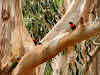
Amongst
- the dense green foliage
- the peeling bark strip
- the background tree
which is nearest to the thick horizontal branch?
the background tree

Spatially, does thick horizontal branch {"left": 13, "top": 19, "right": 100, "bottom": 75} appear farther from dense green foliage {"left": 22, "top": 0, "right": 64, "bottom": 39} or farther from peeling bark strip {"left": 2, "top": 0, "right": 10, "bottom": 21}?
dense green foliage {"left": 22, "top": 0, "right": 64, "bottom": 39}

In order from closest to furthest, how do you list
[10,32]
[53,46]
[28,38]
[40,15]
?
[53,46], [10,32], [28,38], [40,15]

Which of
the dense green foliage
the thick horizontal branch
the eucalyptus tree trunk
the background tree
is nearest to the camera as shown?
the thick horizontal branch

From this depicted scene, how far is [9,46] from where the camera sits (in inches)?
137

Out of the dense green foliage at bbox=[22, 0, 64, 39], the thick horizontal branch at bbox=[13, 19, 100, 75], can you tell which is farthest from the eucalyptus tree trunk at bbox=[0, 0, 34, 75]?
the dense green foliage at bbox=[22, 0, 64, 39]

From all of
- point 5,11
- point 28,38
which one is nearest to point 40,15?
point 28,38

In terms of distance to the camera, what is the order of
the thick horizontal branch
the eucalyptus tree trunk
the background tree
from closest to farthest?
the thick horizontal branch → the background tree → the eucalyptus tree trunk

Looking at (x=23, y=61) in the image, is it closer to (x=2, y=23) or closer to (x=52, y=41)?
(x=52, y=41)

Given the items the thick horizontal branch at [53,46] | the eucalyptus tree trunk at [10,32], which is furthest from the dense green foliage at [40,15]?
the thick horizontal branch at [53,46]

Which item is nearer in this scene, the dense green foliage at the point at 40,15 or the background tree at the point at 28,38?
the background tree at the point at 28,38

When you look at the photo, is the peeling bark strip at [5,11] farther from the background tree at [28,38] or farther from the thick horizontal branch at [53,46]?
the thick horizontal branch at [53,46]

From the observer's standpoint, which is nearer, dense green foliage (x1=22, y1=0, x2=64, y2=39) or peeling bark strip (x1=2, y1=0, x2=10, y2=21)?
peeling bark strip (x1=2, y1=0, x2=10, y2=21)

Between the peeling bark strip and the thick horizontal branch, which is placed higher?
the peeling bark strip

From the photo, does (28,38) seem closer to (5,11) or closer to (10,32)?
(10,32)
